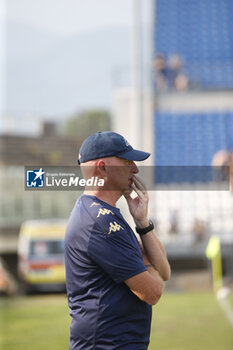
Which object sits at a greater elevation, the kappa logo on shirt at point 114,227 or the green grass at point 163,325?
the kappa logo on shirt at point 114,227

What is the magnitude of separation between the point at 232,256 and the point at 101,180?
20.1 feet

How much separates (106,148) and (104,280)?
0.33m

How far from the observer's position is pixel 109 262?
1.37 metres

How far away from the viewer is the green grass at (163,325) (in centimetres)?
441

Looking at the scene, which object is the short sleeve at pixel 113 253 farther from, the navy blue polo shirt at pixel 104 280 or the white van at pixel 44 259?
the white van at pixel 44 259

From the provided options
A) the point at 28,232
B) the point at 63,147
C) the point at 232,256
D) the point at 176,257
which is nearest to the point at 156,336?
the point at 232,256

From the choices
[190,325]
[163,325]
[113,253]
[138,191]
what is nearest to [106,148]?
[138,191]

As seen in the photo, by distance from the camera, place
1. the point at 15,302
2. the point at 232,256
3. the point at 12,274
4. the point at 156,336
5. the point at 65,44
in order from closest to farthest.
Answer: the point at 156,336 < the point at 232,256 < the point at 15,302 < the point at 12,274 < the point at 65,44

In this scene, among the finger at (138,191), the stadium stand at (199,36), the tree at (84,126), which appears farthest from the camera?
the tree at (84,126)

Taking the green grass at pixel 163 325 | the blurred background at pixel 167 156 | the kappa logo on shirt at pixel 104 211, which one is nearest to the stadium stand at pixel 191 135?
the blurred background at pixel 167 156

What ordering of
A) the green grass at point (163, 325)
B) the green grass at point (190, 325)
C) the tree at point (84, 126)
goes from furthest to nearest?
the tree at point (84, 126), the green grass at point (190, 325), the green grass at point (163, 325)

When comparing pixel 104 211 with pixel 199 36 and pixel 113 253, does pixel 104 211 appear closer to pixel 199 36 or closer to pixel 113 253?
pixel 113 253

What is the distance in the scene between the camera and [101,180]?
1453 mm

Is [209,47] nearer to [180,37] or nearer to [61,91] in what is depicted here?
[180,37]
